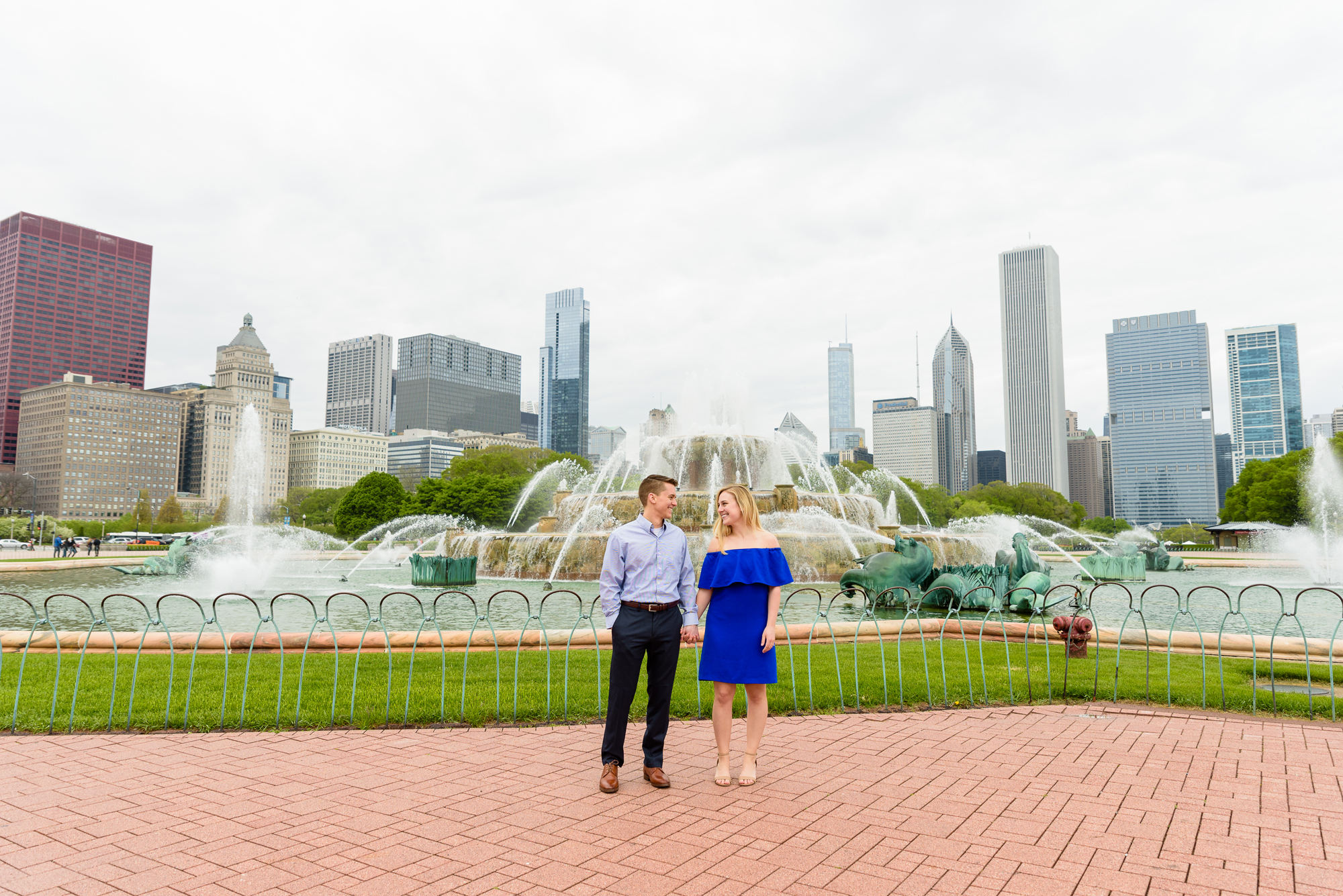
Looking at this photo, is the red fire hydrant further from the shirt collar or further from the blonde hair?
the shirt collar

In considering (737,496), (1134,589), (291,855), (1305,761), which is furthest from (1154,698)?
(1134,589)

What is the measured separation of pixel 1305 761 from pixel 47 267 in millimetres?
235668

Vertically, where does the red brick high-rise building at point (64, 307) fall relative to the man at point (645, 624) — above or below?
above

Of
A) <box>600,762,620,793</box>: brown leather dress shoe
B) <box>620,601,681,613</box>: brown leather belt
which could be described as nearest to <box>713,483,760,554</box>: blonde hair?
<box>620,601,681,613</box>: brown leather belt

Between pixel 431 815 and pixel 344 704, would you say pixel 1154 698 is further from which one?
pixel 344 704

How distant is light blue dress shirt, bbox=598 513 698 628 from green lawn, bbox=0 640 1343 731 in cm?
128

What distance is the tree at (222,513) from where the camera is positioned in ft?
398

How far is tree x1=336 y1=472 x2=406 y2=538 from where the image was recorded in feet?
217

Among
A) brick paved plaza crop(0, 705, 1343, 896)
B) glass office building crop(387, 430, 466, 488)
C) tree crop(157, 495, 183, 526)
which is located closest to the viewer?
brick paved plaza crop(0, 705, 1343, 896)

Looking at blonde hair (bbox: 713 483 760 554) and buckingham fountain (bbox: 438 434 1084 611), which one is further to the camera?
buckingham fountain (bbox: 438 434 1084 611)

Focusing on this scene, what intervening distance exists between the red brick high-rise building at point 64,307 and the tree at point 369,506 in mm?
149725

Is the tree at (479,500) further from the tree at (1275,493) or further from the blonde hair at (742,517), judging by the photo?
the blonde hair at (742,517)

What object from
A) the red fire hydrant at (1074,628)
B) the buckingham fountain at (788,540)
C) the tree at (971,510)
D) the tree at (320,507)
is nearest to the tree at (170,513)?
the tree at (320,507)

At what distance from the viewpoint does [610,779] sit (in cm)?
473
